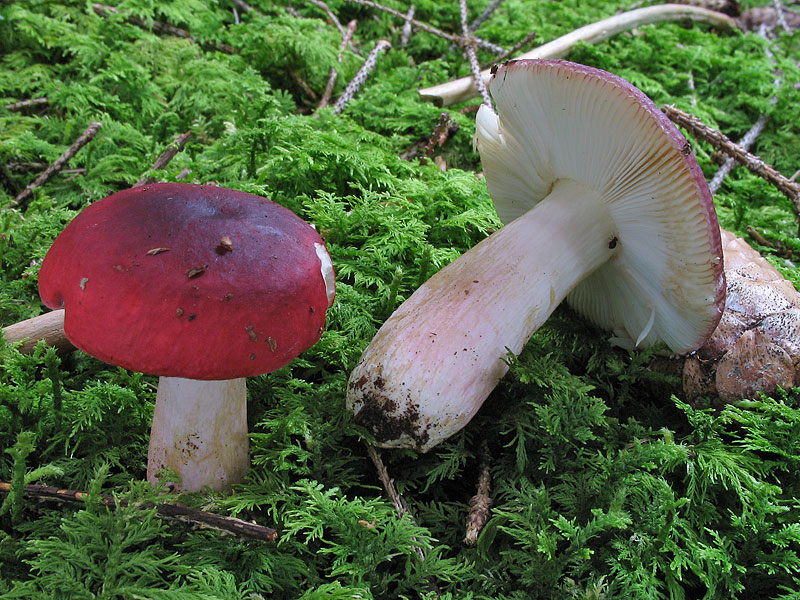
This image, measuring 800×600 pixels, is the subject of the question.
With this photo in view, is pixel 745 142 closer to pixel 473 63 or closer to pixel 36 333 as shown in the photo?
pixel 473 63

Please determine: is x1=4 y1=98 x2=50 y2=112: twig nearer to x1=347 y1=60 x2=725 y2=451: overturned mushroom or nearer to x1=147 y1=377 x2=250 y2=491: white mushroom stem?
x1=147 y1=377 x2=250 y2=491: white mushroom stem

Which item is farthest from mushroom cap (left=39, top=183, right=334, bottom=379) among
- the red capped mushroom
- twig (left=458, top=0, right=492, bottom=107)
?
twig (left=458, top=0, right=492, bottom=107)

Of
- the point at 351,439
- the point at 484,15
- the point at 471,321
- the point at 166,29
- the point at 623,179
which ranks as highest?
the point at 623,179

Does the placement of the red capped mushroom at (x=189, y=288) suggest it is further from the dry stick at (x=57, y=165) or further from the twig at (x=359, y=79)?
the twig at (x=359, y=79)

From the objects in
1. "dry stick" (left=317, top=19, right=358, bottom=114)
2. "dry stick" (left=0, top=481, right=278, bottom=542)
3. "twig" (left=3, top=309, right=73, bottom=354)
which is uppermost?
"dry stick" (left=317, top=19, right=358, bottom=114)

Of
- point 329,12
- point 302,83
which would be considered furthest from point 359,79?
point 329,12

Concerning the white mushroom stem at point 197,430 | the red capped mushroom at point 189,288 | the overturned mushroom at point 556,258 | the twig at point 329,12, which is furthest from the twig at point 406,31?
the white mushroom stem at point 197,430

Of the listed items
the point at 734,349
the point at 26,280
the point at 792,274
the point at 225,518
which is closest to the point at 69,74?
the point at 26,280
